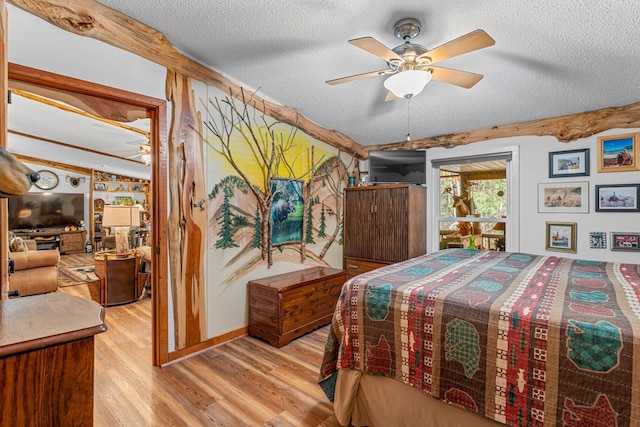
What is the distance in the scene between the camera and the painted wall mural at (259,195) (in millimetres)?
2875

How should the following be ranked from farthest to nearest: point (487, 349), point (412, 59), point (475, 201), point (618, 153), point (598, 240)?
point (475, 201) → point (598, 240) → point (618, 153) → point (412, 59) → point (487, 349)

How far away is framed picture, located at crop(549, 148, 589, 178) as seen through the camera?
3.14m

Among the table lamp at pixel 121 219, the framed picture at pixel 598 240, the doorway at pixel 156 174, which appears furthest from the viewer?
the table lamp at pixel 121 219

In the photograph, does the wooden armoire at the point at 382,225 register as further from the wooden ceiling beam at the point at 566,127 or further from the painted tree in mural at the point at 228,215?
the painted tree in mural at the point at 228,215

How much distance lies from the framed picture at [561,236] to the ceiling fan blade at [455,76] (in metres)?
2.15

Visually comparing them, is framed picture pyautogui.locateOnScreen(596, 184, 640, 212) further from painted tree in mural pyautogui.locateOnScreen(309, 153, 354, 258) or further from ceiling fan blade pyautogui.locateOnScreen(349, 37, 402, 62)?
painted tree in mural pyautogui.locateOnScreen(309, 153, 354, 258)

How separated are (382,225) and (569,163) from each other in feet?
6.84

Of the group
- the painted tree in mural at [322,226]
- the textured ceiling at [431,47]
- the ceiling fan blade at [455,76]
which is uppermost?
the textured ceiling at [431,47]

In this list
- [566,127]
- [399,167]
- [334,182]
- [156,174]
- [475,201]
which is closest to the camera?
[156,174]

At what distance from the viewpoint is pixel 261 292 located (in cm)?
296

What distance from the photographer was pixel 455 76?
82.0 inches

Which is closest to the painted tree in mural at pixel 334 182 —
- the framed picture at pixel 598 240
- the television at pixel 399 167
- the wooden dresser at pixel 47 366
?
the television at pixel 399 167

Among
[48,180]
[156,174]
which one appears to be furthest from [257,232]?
[48,180]

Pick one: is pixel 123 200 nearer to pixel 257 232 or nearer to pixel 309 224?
pixel 309 224
